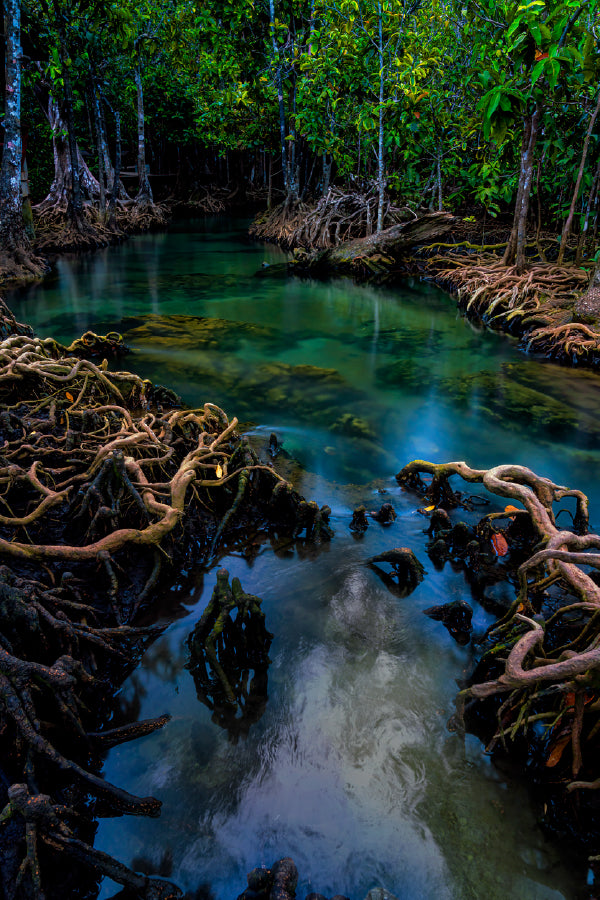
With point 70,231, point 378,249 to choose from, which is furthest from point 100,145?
point 378,249

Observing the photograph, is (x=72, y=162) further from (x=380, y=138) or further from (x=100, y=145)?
(x=380, y=138)

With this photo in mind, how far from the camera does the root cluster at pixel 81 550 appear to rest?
2176 millimetres

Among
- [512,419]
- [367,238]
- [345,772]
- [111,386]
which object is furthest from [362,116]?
[345,772]

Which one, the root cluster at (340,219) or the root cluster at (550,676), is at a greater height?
the root cluster at (340,219)

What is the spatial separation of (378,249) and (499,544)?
13670 millimetres

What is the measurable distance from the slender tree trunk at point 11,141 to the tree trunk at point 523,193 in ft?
35.3

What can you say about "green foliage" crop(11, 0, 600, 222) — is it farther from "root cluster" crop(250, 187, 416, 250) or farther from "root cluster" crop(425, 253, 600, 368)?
"root cluster" crop(425, 253, 600, 368)

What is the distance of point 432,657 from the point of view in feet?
11.3

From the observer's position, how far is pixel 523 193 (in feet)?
35.9

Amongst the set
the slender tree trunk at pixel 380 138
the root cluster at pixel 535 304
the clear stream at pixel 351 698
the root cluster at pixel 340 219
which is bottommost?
the clear stream at pixel 351 698

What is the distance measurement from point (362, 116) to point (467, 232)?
508 cm

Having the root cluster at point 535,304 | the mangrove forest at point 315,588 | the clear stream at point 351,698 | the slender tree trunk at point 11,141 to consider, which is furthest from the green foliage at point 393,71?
the clear stream at point 351,698

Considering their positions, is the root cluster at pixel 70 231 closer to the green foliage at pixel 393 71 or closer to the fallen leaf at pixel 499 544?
the green foliage at pixel 393 71

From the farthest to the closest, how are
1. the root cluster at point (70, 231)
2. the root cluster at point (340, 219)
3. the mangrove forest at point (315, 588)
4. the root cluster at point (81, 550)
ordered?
the root cluster at point (70, 231), the root cluster at point (340, 219), the mangrove forest at point (315, 588), the root cluster at point (81, 550)
